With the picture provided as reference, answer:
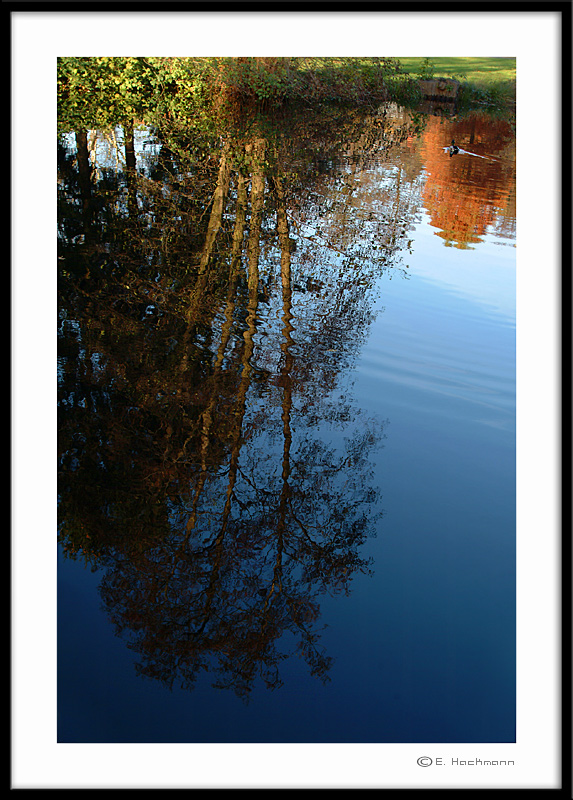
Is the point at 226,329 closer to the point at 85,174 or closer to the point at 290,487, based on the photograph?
the point at 290,487

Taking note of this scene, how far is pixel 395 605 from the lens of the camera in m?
4.18

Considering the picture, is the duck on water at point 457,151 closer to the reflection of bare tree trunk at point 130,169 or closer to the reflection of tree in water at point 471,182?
the reflection of tree in water at point 471,182

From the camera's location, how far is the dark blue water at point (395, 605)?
3.43 meters

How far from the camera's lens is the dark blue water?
343 cm

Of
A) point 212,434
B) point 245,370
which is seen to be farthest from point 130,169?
point 212,434

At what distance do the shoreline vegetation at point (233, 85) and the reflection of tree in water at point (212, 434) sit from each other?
430cm

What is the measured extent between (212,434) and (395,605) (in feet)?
6.75

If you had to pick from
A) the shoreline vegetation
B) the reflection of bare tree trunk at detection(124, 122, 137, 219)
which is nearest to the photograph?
the reflection of bare tree trunk at detection(124, 122, 137, 219)

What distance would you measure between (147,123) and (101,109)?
0.99 m

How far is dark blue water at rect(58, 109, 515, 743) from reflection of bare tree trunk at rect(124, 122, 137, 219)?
400cm

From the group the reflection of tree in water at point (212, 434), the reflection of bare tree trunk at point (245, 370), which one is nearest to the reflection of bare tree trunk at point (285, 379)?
the reflection of tree in water at point (212, 434)

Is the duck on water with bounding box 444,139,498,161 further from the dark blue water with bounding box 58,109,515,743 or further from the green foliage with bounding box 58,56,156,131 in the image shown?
the dark blue water with bounding box 58,109,515,743
